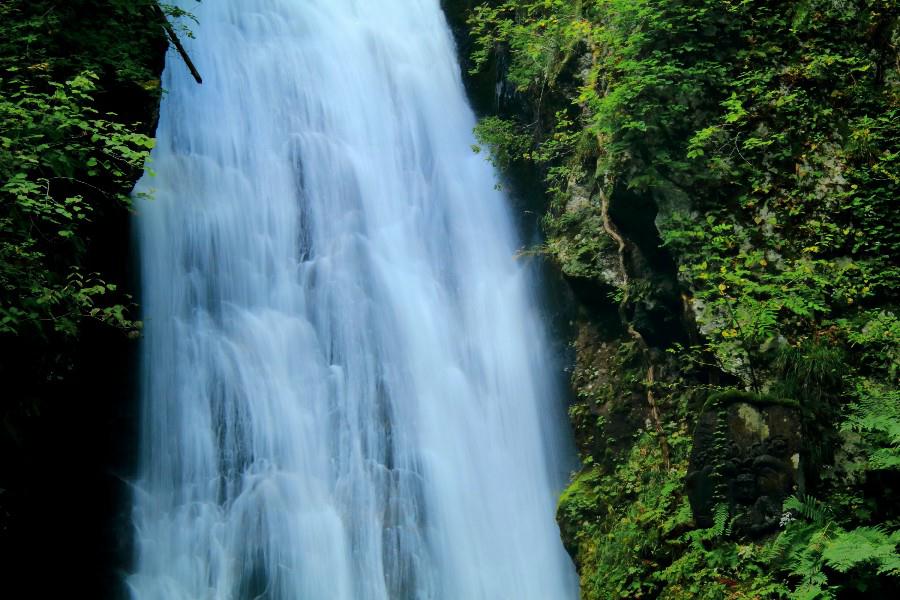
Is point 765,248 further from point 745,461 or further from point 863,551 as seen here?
point 863,551

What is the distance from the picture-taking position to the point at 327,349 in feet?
29.2

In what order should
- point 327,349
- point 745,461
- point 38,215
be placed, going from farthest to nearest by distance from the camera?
point 327,349, point 745,461, point 38,215

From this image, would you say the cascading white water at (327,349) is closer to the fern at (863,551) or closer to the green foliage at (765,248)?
the green foliage at (765,248)

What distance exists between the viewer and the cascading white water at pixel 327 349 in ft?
24.6

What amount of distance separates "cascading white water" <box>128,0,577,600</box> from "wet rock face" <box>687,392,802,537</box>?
3.18 metres

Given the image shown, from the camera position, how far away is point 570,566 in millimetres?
8180

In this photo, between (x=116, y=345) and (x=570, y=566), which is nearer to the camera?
(x=116, y=345)

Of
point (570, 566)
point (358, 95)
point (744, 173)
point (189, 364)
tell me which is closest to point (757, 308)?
point (744, 173)

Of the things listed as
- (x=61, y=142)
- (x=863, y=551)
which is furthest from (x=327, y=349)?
(x=863, y=551)

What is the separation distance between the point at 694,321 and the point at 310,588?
507 cm

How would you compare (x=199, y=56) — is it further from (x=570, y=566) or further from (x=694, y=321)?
(x=570, y=566)

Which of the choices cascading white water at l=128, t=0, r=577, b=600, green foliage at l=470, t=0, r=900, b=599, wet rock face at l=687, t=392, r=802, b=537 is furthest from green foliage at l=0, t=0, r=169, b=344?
green foliage at l=470, t=0, r=900, b=599

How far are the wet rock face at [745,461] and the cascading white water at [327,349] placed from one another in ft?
10.4

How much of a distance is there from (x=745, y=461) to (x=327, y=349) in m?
5.44
